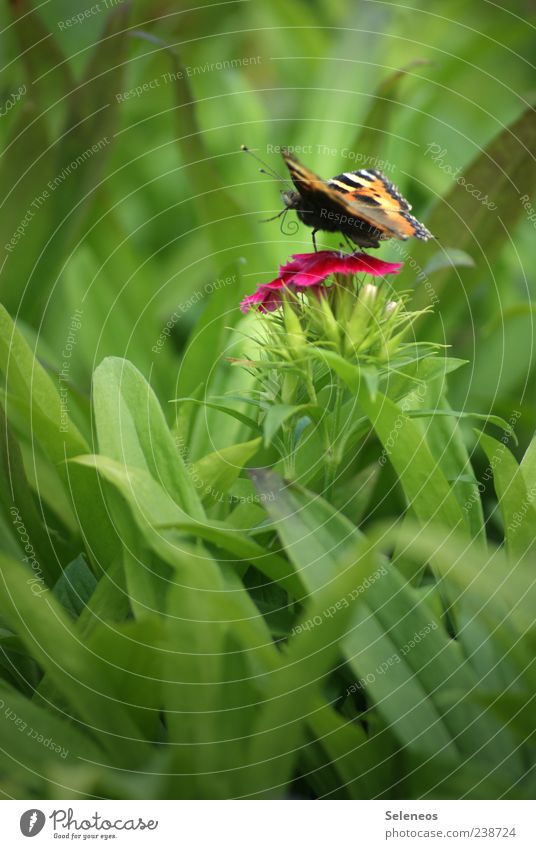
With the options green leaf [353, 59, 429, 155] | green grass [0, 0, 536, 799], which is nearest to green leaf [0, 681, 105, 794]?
green grass [0, 0, 536, 799]

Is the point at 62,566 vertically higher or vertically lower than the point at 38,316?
lower

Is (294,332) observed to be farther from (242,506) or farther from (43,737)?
(43,737)

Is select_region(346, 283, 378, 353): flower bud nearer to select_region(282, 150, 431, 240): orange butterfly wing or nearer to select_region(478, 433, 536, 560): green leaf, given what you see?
select_region(282, 150, 431, 240): orange butterfly wing

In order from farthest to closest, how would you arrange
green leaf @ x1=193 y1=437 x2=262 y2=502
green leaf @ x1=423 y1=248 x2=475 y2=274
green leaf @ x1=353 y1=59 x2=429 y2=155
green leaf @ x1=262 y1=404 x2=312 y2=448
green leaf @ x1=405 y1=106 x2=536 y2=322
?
1. green leaf @ x1=353 y1=59 x2=429 y2=155
2. green leaf @ x1=405 y1=106 x2=536 y2=322
3. green leaf @ x1=423 y1=248 x2=475 y2=274
4. green leaf @ x1=193 y1=437 x2=262 y2=502
5. green leaf @ x1=262 y1=404 x2=312 y2=448

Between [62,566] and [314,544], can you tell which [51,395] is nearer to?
[62,566]

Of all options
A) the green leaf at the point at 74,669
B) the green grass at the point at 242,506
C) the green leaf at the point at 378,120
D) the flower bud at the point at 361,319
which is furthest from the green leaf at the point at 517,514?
the green leaf at the point at 378,120

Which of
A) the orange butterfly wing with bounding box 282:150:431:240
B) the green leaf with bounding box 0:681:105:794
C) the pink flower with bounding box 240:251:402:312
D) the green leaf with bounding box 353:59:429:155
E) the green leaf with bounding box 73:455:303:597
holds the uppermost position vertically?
the green leaf with bounding box 353:59:429:155

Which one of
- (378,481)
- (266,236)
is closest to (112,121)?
(266,236)
